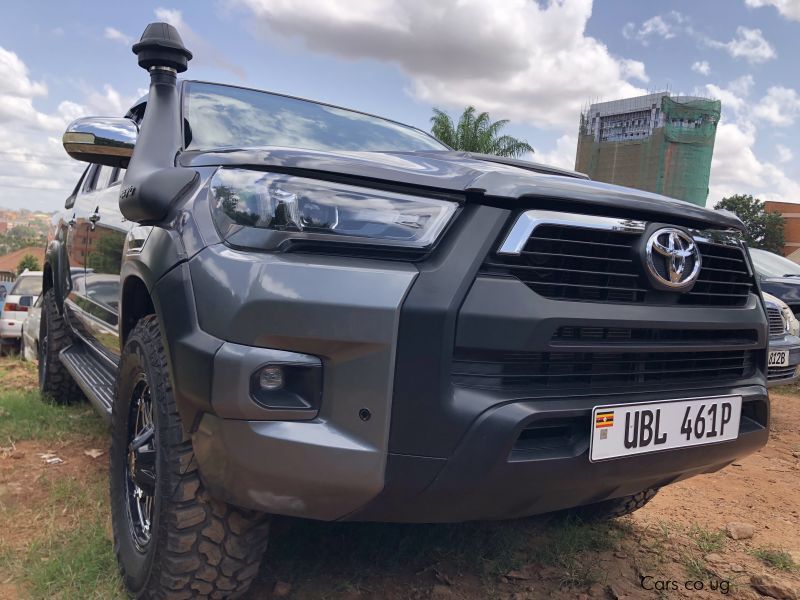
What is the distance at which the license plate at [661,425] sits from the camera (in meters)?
1.53

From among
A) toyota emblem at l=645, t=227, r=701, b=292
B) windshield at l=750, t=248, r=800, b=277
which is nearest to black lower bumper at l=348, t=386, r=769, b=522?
toyota emblem at l=645, t=227, r=701, b=292

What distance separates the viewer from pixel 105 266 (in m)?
2.71

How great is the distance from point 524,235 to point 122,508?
153 cm

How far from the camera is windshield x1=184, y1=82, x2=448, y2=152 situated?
88.7 inches

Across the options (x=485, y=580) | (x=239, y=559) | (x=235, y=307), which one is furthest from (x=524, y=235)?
(x=485, y=580)

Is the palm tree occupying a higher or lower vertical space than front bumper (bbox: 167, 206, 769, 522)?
higher

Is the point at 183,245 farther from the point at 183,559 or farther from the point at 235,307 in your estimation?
the point at 183,559

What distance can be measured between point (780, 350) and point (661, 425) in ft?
12.1

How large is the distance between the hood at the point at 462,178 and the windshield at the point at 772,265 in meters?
5.85

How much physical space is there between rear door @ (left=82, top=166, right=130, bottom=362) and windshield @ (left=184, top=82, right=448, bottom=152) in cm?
46

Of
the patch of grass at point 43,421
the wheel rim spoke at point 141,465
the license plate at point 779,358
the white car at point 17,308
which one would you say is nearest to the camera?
the wheel rim spoke at point 141,465

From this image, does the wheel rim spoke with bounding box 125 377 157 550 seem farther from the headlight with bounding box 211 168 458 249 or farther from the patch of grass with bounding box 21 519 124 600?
the headlight with bounding box 211 168 458 249

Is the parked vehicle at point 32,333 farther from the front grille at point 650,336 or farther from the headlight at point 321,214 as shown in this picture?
the front grille at point 650,336

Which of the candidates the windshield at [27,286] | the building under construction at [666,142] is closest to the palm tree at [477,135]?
the windshield at [27,286]
